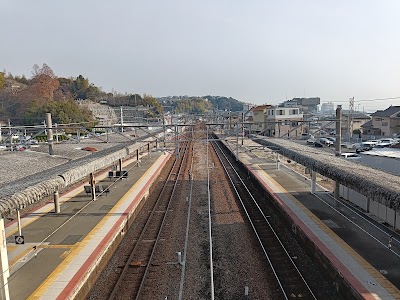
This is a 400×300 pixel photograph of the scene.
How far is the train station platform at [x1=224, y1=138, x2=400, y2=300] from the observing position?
790 cm

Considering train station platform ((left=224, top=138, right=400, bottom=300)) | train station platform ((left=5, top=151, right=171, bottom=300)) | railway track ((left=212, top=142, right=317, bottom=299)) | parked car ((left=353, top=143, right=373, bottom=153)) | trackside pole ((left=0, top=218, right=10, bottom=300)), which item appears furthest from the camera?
parked car ((left=353, top=143, right=373, bottom=153))

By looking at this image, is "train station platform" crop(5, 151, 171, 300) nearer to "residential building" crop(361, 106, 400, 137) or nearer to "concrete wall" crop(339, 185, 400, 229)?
"concrete wall" crop(339, 185, 400, 229)

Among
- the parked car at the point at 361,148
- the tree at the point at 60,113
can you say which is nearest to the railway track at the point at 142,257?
the parked car at the point at 361,148

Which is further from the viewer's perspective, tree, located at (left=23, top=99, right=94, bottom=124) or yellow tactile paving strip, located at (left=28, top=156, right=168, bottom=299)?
tree, located at (left=23, top=99, right=94, bottom=124)

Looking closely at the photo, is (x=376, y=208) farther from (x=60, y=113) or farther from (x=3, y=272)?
(x=60, y=113)

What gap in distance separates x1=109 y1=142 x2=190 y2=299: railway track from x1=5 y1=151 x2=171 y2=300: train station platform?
2.72 ft

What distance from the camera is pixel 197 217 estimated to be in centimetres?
1477

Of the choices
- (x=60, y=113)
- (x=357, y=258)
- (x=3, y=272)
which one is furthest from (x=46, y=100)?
(x=357, y=258)

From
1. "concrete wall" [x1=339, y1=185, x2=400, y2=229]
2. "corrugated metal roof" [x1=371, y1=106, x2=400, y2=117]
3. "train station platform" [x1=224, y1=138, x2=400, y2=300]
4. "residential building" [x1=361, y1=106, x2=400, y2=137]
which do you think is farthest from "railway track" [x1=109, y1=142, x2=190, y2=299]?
"corrugated metal roof" [x1=371, y1=106, x2=400, y2=117]

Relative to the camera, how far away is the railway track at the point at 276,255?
873 centimetres

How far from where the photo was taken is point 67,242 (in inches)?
430

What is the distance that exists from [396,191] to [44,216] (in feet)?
43.6

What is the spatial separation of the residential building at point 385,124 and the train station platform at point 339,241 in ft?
102

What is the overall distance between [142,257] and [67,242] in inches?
104
